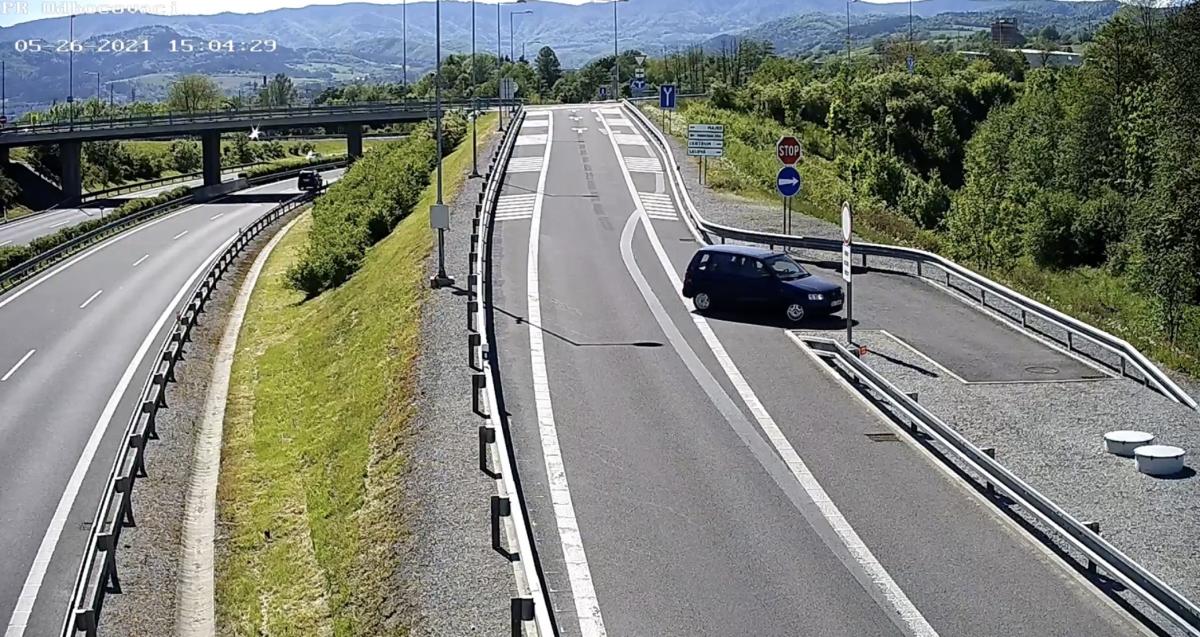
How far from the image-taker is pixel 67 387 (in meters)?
28.1

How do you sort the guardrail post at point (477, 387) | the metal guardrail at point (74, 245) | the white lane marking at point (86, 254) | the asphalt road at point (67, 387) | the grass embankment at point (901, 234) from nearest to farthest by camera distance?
the asphalt road at point (67, 387), the guardrail post at point (477, 387), the grass embankment at point (901, 234), the white lane marking at point (86, 254), the metal guardrail at point (74, 245)

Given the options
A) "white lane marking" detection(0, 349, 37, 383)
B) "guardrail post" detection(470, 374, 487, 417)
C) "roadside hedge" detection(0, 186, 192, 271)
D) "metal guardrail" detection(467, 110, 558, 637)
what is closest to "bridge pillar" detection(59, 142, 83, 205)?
"roadside hedge" detection(0, 186, 192, 271)

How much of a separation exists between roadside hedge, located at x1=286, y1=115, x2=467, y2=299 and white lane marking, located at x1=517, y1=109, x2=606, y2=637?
1303 centimetres

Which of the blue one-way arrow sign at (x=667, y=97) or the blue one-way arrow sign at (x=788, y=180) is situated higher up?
the blue one-way arrow sign at (x=667, y=97)

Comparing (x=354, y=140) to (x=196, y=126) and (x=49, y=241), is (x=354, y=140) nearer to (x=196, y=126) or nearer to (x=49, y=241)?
(x=196, y=126)

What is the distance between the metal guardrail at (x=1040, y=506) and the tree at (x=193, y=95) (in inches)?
5159

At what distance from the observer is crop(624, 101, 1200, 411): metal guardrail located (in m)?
19.6

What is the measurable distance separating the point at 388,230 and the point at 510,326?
62.5 ft

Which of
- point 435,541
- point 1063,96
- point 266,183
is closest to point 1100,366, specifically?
point 435,541

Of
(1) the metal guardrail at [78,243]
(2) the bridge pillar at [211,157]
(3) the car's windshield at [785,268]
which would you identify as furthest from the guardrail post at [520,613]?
(2) the bridge pillar at [211,157]

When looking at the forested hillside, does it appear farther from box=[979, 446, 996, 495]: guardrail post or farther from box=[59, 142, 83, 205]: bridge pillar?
box=[59, 142, 83, 205]: bridge pillar

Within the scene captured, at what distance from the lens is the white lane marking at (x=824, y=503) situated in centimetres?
1189

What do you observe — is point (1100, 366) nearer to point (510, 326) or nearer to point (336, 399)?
point (510, 326)

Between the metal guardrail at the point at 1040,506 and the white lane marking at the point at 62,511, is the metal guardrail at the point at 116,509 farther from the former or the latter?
the metal guardrail at the point at 1040,506
